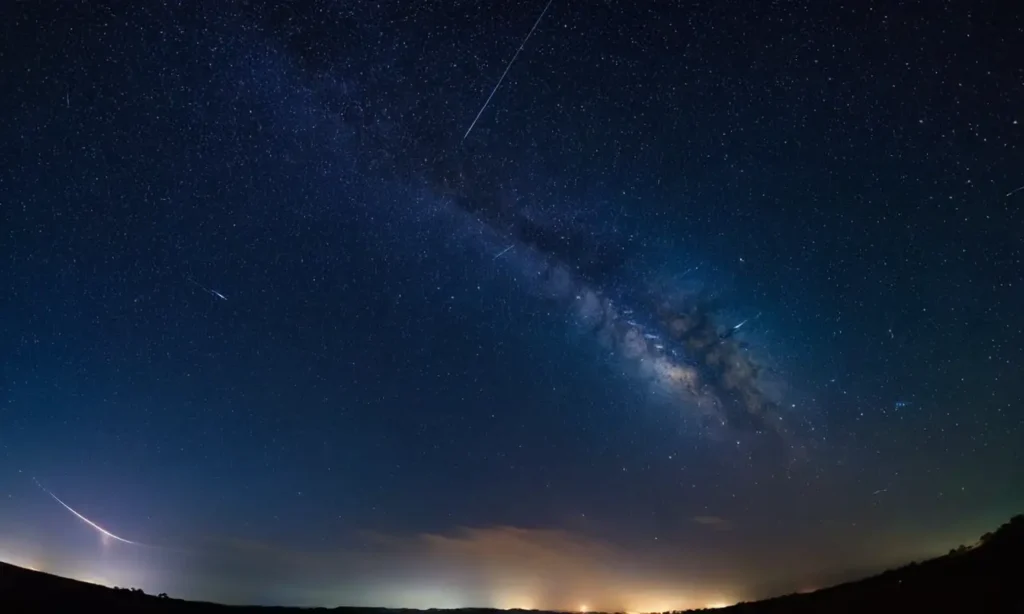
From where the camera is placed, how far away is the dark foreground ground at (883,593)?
1775cm

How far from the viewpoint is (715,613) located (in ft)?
91.5

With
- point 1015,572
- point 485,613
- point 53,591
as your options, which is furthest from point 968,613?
point 53,591

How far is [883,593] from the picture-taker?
21.5m

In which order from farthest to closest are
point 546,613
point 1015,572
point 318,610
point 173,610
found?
point 546,613 → point 318,610 → point 173,610 → point 1015,572

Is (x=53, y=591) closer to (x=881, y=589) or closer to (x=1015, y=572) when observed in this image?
(x=881, y=589)

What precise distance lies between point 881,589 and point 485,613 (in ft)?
60.2

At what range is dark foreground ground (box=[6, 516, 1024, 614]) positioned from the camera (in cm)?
1775

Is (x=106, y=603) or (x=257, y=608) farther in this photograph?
(x=257, y=608)

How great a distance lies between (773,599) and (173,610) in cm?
2311

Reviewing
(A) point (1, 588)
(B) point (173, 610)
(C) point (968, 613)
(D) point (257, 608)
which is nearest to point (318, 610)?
(D) point (257, 608)

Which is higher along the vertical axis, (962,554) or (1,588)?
(962,554)

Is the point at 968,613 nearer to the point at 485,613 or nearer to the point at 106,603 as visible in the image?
the point at 485,613

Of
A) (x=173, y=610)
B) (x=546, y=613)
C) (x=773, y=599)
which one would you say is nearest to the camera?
(x=173, y=610)

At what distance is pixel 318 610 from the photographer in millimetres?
29672
